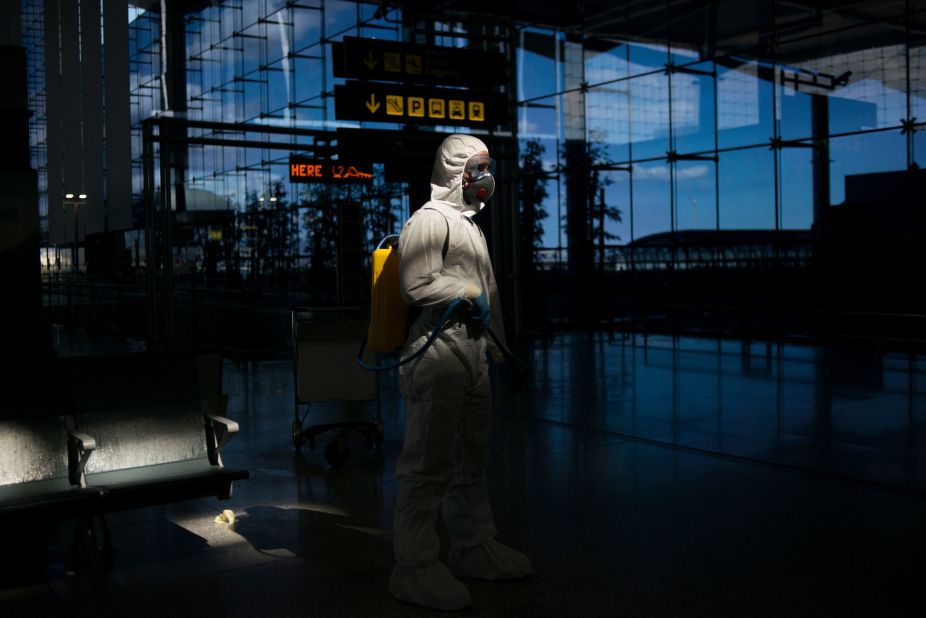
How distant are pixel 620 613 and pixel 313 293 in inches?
633

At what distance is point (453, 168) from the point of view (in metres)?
4.69

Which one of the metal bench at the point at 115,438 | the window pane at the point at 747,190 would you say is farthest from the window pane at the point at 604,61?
the metal bench at the point at 115,438

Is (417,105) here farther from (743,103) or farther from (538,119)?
(538,119)

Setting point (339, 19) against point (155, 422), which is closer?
point (155, 422)

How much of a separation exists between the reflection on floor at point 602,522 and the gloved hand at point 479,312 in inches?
49.7

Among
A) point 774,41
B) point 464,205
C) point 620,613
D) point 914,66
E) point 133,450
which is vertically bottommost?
point 620,613

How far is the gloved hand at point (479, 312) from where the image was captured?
4473 millimetres

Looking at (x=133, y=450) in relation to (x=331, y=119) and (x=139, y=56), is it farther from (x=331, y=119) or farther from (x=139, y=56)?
(x=331, y=119)

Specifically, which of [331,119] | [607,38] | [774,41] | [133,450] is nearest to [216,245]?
[331,119]

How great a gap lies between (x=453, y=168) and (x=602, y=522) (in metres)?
2.30

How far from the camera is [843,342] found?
54.2 ft

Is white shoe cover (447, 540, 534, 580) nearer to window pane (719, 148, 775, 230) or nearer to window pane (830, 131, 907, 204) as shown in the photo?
window pane (830, 131, 907, 204)

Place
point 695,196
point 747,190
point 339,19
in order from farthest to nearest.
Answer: point 339,19 → point 695,196 → point 747,190

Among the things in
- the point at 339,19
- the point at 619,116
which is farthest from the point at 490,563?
the point at 339,19
